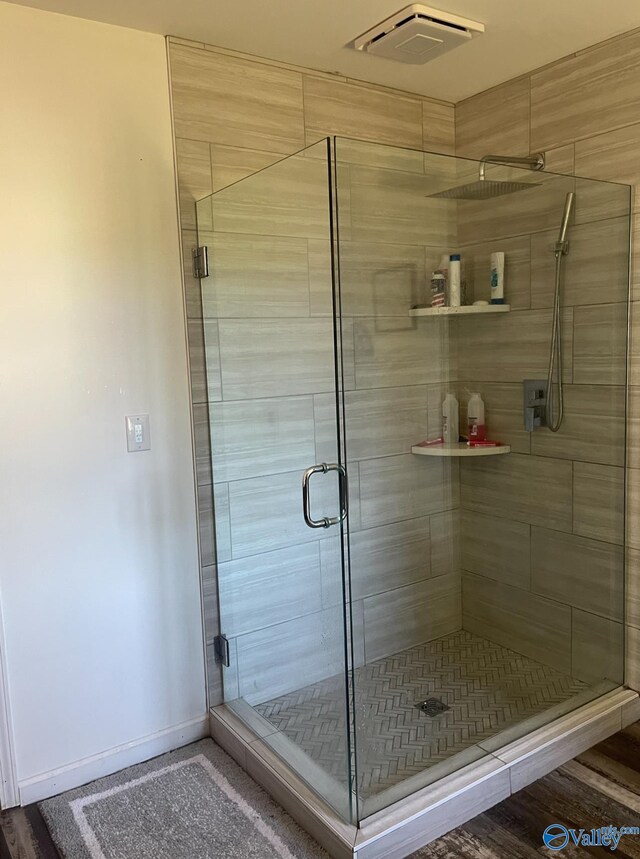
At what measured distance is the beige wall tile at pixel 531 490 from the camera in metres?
2.24

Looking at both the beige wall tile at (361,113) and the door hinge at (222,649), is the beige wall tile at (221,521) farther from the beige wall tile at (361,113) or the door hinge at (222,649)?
the beige wall tile at (361,113)

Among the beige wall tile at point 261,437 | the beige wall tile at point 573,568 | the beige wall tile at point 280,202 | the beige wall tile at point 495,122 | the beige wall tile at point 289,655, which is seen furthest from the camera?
the beige wall tile at point 495,122

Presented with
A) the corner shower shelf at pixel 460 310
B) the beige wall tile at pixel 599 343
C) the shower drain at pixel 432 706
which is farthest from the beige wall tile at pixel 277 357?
the shower drain at pixel 432 706

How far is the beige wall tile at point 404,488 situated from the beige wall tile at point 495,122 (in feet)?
4.25

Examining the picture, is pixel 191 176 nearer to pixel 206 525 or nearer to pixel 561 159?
pixel 206 525

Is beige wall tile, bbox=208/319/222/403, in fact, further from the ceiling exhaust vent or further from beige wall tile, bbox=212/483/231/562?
the ceiling exhaust vent

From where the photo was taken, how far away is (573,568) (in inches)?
90.2

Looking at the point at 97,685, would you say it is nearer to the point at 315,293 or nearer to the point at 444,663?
the point at 444,663

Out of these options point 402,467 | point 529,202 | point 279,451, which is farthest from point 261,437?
point 529,202

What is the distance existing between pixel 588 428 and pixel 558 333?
1.11 feet

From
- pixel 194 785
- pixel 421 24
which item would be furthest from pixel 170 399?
pixel 421 24

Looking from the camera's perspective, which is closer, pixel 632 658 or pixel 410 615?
pixel 410 615

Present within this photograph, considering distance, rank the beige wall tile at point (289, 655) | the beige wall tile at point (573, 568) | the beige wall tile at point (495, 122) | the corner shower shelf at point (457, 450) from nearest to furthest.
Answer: the beige wall tile at point (289, 655) → the corner shower shelf at point (457, 450) → the beige wall tile at point (573, 568) → the beige wall tile at point (495, 122)

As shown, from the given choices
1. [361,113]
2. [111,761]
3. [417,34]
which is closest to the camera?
A: [417,34]
